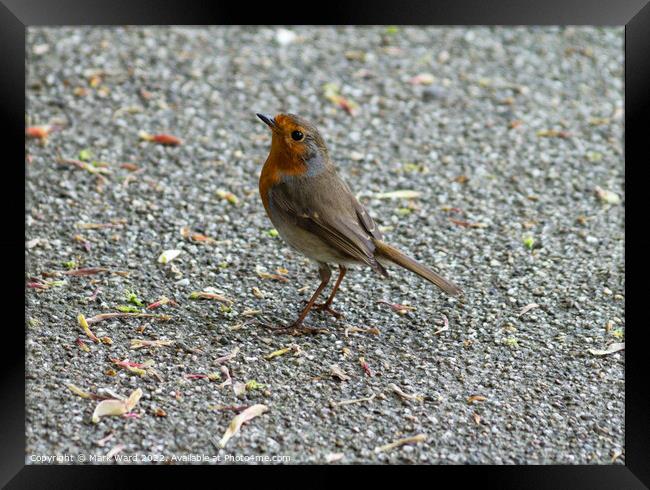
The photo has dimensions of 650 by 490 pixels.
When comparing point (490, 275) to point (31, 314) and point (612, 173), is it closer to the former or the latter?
point (612, 173)

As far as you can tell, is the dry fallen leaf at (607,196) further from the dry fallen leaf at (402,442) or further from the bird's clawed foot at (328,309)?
the dry fallen leaf at (402,442)

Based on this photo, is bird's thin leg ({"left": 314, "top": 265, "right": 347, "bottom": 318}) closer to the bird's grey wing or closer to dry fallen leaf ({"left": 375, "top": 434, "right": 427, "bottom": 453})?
the bird's grey wing

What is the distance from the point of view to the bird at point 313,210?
15.2 ft

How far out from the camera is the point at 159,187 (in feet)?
20.1

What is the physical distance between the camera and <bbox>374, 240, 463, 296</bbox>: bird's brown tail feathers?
→ 14.7 ft

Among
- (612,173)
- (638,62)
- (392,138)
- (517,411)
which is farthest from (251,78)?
(638,62)

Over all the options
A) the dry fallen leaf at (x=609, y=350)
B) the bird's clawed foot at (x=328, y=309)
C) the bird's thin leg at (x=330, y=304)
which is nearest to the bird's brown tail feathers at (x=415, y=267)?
the bird's thin leg at (x=330, y=304)

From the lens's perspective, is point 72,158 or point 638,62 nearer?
point 638,62

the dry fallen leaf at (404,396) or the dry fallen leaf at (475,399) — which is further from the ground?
the dry fallen leaf at (404,396)

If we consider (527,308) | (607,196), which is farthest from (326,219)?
(607,196)

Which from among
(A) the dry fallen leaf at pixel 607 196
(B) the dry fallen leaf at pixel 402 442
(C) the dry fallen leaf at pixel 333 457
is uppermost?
(A) the dry fallen leaf at pixel 607 196

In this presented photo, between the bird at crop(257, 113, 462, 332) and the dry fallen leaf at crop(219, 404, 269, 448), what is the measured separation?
0.82m
